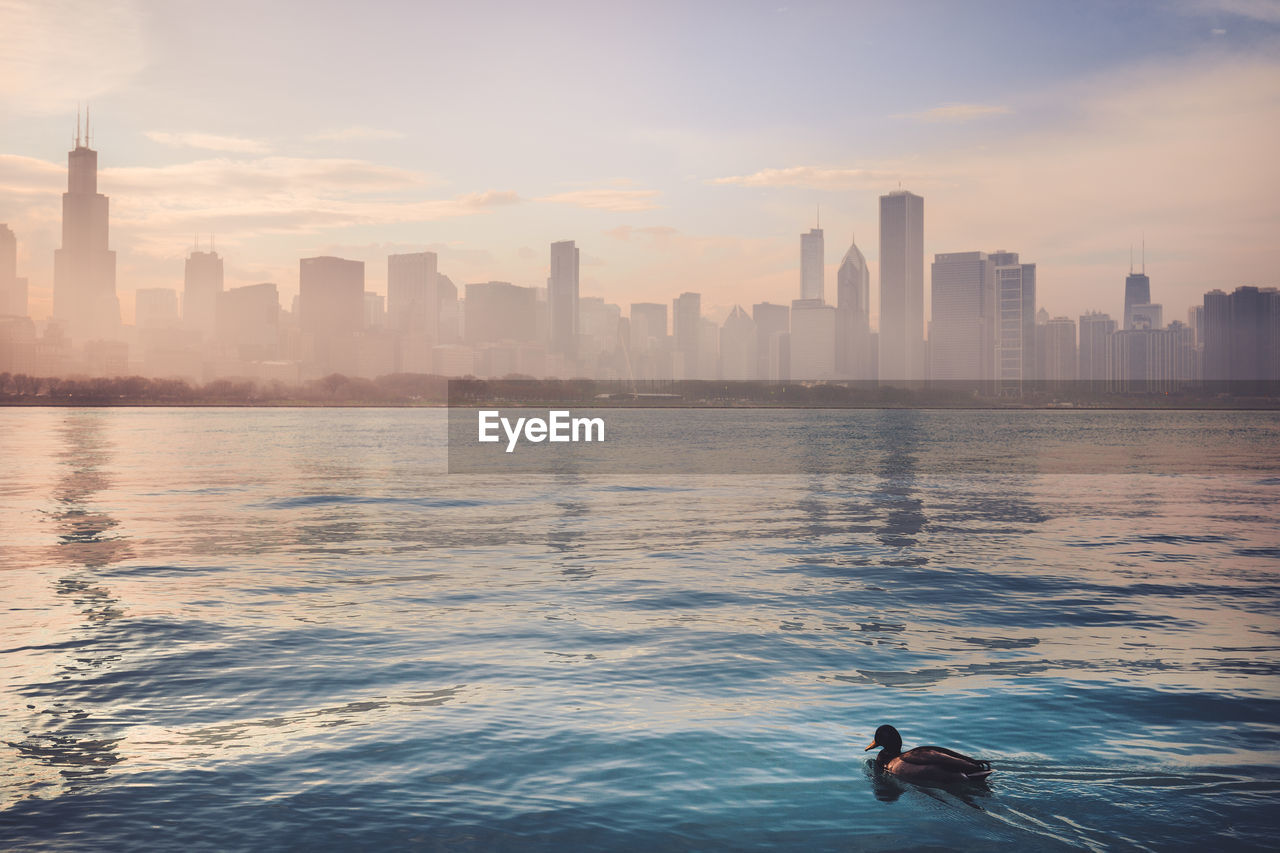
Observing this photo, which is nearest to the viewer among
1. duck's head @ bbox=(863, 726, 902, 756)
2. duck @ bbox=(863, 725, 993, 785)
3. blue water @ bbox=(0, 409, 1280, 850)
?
blue water @ bbox=(0, 409, 1280, 850)

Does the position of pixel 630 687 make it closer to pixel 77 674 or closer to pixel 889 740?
pixel 889 740

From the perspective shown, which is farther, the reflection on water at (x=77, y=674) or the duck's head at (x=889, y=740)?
the reflection on water at (x=77, y=674)

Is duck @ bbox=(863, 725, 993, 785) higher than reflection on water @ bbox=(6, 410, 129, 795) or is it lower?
higher

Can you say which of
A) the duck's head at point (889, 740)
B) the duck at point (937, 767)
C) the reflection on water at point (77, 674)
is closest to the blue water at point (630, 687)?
the reflection on water at point (77, 674)

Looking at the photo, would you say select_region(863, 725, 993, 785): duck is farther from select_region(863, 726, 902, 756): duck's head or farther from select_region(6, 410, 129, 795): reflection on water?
select_region(6, 410, 129, 795): reflection on water

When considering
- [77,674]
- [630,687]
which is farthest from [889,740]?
[77,674]

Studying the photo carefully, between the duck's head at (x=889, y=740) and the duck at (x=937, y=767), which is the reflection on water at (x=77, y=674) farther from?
the duck at (x=937, y=767)

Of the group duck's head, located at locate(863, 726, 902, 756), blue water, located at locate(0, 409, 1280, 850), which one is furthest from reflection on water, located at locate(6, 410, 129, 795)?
duck's head, located at locate(863, 726, 902, 756)
